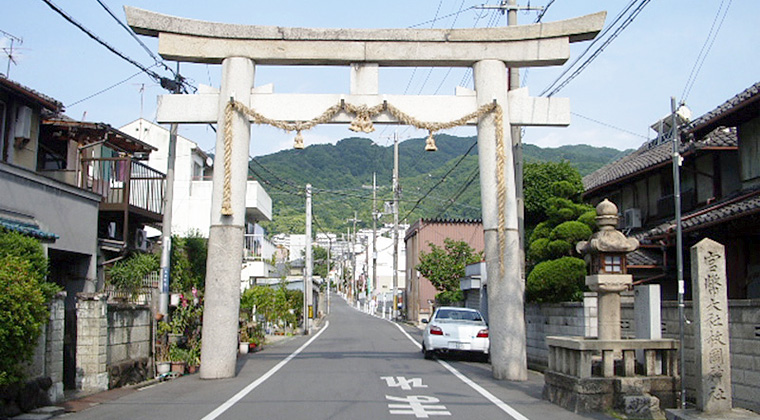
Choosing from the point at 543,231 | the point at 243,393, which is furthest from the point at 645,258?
the point at 243,393

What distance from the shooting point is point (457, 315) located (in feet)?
69.1

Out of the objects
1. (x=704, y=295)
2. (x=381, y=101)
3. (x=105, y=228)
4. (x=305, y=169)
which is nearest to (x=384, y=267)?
(x=305, y=169)

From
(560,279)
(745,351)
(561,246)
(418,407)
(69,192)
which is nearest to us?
(745,351)

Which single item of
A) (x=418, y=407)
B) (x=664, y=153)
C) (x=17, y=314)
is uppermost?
(x=664, y=153)

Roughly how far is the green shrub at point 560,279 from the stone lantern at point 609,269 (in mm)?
5217

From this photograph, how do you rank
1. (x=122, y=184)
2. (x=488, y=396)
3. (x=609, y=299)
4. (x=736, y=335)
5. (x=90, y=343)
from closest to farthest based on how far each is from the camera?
(x=736, y=335) → (x=609, y=299) → (x=488, y=396) → (x=90, y=343) → (x=122, y=184)

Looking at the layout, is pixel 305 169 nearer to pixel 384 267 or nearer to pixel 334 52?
pixel 384 267

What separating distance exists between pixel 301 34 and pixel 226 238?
4.82m

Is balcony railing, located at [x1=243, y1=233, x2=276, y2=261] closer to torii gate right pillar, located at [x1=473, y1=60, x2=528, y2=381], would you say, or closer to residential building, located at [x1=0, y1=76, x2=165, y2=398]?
residential building, located at [x1=0, y1=76, x2=165, y2=398]

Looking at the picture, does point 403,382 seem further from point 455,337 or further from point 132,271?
point 132,271

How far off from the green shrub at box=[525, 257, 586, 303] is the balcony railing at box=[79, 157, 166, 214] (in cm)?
1168

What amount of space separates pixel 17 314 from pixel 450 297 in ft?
96.7

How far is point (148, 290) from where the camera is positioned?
18.0m

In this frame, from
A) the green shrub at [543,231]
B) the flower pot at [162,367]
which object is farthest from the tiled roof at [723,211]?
the flower pot at [162,367]
